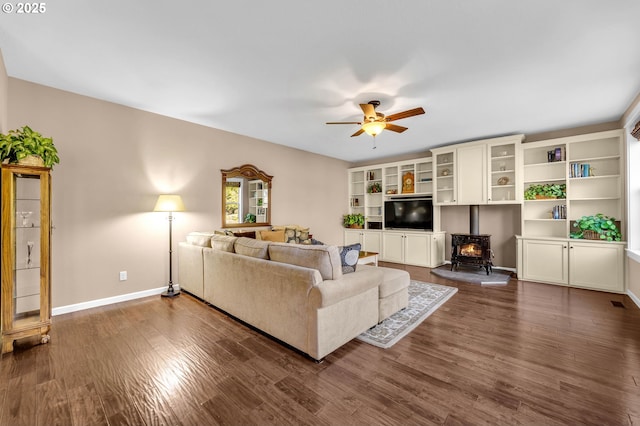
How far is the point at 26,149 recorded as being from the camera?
239cm

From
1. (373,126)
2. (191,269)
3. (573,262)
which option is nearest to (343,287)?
(373,126)

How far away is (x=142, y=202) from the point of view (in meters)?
3.84

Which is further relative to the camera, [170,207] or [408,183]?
[408,183]

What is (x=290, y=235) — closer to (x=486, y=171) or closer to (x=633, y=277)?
(x=486, y=171)

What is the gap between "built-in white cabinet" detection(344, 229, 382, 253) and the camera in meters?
6.76

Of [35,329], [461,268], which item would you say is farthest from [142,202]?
[461,268]

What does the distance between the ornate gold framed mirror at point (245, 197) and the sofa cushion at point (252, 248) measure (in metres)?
1.90

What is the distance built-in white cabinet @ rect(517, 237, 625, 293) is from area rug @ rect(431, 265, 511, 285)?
409 mm

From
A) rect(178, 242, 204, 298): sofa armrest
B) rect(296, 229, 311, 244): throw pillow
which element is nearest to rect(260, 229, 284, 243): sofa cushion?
rect(296, 229, 311, 244): throw pillow

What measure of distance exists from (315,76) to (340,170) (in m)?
4.55

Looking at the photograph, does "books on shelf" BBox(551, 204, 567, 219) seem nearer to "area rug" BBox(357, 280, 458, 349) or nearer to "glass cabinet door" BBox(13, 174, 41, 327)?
"area rug" BBox(357, 280, 458, 349)

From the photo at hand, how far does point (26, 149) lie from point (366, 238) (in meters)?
6.16

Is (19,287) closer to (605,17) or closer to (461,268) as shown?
(605,17)

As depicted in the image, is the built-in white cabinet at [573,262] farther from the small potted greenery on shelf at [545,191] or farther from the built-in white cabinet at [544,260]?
the small potted greenery on shelf at [545,191]
